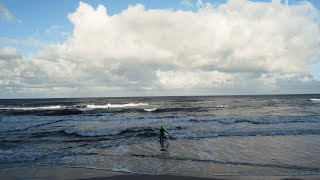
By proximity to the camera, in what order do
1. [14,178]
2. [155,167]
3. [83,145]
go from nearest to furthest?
[14,178] < [155,167] < [83,145]

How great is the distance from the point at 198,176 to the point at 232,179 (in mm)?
1406

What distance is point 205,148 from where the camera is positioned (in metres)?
19.8

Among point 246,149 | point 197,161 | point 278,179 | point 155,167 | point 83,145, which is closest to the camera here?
point 278,179

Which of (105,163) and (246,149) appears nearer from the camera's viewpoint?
(105,163)

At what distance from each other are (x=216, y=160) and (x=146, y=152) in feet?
15.2

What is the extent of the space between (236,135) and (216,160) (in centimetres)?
969

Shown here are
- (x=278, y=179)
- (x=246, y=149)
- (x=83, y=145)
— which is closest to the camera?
(x=278, y=179)

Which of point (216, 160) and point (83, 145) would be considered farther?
point (83, 145)

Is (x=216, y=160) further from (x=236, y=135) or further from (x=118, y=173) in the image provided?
(x=236, y=135)

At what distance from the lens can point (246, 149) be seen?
743 inches

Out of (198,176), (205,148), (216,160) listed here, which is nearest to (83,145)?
(205,148)

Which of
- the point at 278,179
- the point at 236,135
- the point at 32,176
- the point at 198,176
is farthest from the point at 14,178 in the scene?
the point at 236,135

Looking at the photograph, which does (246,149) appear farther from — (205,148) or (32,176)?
(32,176)

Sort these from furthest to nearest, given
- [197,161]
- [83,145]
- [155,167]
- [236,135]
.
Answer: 1. [236,135]
2. [83,145]
3. [197,161]
4. [155,167]
